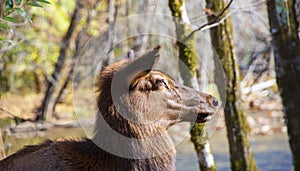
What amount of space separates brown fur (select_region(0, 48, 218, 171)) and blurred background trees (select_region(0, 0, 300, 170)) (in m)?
0.94

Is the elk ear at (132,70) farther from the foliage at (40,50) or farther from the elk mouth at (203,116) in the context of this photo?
the foliage at (40,50)

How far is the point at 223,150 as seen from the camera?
1764cm

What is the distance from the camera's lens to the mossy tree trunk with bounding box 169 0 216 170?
9.18 metres

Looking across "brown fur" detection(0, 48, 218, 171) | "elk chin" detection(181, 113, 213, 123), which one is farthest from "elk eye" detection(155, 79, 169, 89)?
"elk chin" detection(181, 113, 213, 123)

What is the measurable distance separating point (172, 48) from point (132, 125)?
4142mm

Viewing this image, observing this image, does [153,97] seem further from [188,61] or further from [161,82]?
[188,61]

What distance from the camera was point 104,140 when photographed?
227 inches

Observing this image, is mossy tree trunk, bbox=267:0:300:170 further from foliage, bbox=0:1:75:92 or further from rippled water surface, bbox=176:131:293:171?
foliage, bbox=0:1:75:92

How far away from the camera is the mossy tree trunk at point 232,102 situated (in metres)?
9.66

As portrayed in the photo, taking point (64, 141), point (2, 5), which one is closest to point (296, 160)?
point (64, 141)

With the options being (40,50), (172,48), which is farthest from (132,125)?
(40,50)

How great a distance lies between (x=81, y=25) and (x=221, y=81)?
35.7 feet

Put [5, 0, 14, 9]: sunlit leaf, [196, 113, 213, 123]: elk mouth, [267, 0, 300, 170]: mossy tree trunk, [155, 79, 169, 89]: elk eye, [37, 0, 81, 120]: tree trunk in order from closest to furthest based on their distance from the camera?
[5, 0, 14, 9]: sunlit leaf
[155, 79, 169, 89]: elk eye
[196, 113, 213, 123]: elk mouth
[267, 0, 300, 170]: mossy tree trunk
[37, 0, 81, 120]: tree trunk

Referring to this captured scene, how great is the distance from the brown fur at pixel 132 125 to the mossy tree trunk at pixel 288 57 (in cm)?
242
